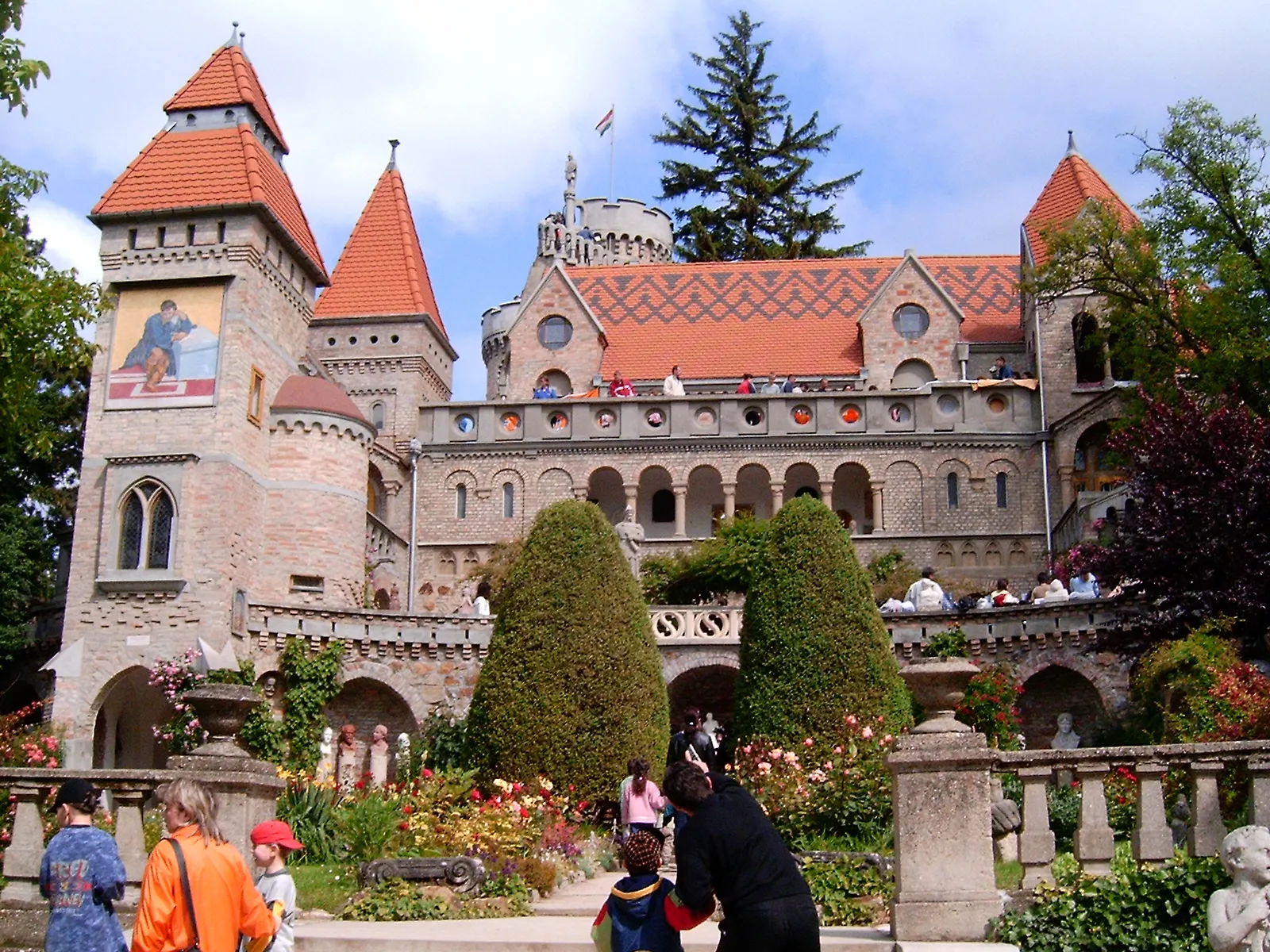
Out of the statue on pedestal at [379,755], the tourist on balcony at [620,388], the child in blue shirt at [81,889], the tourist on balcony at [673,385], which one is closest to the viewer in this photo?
the child in blue shirt at [81,889]

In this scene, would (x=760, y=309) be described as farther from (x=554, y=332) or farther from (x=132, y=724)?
(x=132, y=724)

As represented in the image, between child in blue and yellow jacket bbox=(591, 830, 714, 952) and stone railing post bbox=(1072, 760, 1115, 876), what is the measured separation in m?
3.81

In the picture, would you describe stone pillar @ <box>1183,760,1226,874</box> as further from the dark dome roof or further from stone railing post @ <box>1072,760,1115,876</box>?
the dark dome roof

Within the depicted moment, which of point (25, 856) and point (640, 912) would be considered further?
point (25, 856)

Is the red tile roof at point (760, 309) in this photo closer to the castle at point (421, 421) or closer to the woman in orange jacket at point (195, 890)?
the castle at point (421, 421)

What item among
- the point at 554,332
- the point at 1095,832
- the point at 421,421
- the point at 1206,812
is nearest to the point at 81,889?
the point at 1095,832

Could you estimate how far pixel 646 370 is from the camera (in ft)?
139

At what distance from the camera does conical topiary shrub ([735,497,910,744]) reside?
19.7 m

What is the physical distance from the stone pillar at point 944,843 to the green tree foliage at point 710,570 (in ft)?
68.8

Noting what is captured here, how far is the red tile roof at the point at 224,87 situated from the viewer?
111 feet

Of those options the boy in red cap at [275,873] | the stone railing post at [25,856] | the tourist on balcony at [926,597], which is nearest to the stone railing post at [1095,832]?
the boy in red cap at [275,873]

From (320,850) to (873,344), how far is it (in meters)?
29.2

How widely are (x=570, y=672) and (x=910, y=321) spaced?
983 inches

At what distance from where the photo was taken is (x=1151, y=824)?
9.23 m
